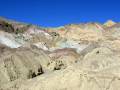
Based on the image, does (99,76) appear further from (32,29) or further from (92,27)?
(92,27)

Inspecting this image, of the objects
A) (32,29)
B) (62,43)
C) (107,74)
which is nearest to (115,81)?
(107,74)

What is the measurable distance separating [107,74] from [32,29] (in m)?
29.8

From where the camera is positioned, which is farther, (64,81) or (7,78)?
(7,78)

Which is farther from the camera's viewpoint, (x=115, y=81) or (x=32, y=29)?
(x=32, y=29)

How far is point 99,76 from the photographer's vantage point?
10719 millimetres

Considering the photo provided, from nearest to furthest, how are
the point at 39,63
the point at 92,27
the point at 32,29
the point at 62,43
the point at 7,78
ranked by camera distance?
the point at 7,78 → the point at 39,63 → the point at 62,43 → the point at 32,29 → the point at 92,27

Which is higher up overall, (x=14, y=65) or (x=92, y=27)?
(x=92, y=27)

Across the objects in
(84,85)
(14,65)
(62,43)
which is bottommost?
(84,85)

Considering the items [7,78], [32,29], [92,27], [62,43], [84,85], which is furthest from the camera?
[92,27]

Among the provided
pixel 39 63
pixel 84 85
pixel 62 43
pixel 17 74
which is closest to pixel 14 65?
pixel 17 74

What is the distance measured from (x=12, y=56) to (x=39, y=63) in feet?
8.62

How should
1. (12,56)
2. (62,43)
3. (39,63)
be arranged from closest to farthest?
(12,56) → (39,63) → (62,43)

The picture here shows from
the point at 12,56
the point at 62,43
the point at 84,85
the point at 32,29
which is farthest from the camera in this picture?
the point at 32,29

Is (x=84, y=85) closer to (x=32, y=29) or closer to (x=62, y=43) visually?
(x=62, y=43)
